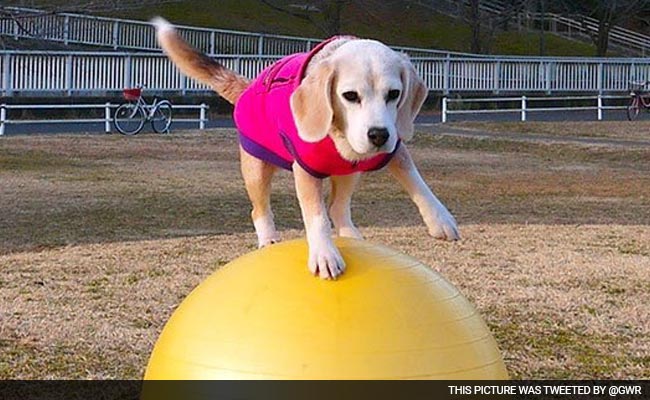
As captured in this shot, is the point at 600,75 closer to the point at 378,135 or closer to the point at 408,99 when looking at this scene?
the point at 408,99

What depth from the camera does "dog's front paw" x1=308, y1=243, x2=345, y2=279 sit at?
13.8ft

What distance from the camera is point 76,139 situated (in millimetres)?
23578

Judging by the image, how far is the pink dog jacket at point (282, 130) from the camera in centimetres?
445

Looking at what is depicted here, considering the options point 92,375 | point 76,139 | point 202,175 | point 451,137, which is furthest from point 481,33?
point 92,375

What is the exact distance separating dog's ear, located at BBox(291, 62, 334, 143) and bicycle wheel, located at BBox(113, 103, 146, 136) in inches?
858

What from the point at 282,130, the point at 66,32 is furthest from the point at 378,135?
the point at 66,32

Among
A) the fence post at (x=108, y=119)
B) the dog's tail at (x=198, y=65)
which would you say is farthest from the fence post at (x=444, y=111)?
the dog's tail at (x=198, y=65)

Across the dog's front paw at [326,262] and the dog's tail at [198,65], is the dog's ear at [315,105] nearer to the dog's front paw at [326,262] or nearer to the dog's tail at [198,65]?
the dog's front paw at [326,262]

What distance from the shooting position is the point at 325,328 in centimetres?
394

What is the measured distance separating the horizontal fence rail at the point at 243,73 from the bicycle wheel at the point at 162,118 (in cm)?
98

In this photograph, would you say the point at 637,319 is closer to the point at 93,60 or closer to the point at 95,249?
the point at 95,249

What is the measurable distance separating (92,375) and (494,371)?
2614mm

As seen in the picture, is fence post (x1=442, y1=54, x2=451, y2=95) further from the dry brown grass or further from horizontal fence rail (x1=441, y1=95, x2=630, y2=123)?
the dry brown grass

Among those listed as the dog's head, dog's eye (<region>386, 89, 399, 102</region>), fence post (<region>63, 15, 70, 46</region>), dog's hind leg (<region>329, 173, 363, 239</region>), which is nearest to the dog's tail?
dog's hind leg (<region>329, 173, 363, 239</region>)
